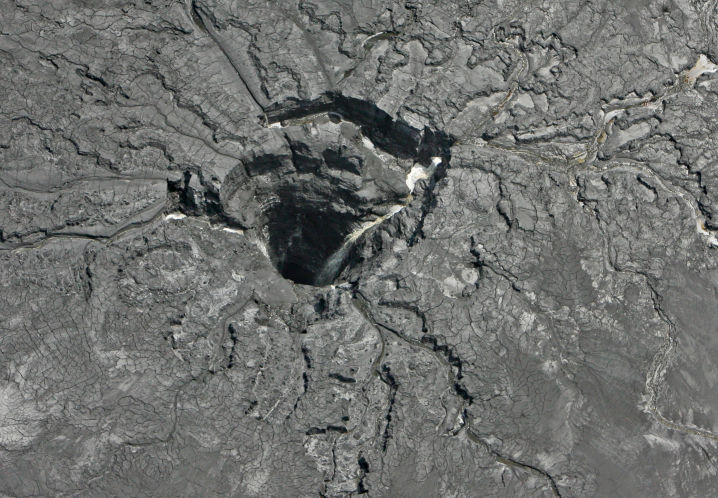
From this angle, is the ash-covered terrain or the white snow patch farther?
the white snow patch

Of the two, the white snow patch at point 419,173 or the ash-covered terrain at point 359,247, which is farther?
the white snow patch at point 419,173

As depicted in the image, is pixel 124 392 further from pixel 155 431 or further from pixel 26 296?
pixel 26 296

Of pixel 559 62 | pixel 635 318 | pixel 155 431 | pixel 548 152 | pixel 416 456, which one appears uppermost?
pixel 559 62

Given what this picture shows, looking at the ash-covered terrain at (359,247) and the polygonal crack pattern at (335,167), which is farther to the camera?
the polygonal crack pattern at (335,167)

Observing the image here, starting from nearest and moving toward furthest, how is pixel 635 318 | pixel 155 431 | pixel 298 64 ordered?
pixel 155 431 < pixel 635 318 < pixel 298 64

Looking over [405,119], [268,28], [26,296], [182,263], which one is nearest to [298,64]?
[268,28]

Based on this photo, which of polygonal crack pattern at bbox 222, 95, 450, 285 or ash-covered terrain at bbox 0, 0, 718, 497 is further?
polygonal crack pattern at bbox 222, 95, 450, 285
